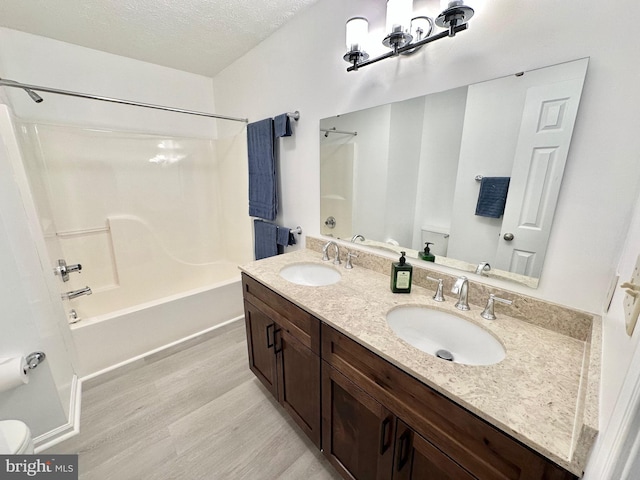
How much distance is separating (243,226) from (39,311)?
5.38 feet

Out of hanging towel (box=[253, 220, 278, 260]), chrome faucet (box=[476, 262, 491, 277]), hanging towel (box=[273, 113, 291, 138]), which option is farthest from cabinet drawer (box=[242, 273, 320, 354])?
hanging towel (box=[273, 113, 291, 138])

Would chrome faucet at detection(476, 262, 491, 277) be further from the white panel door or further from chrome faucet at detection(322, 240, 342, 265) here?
chrome faucet at detection(322, 240, 342, 265)

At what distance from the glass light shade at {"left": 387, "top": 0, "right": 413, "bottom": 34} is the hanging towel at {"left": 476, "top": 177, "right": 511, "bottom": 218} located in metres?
0.72

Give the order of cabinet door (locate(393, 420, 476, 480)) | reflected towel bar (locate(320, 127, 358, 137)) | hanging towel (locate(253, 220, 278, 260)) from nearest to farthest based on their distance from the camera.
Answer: cabinet door (locate(393, 420, 476, 480)) → reflected towel bar (locate(320, 127, 358, 137)) → hanging towel (locate(253, 220, 278, 260))

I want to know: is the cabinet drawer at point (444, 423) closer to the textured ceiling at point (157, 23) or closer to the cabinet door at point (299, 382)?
the cabinet door at point (299, 382)

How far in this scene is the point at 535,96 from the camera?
886 mm

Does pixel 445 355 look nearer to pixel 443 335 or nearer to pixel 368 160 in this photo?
pixel 443 335

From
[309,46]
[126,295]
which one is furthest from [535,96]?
[126,295]

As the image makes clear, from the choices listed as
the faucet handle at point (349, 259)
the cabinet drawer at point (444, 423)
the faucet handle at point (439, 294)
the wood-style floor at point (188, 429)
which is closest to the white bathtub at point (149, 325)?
the wood-style floor at point (188, 429)

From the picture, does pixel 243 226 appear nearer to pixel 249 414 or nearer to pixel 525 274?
pixel 249 414

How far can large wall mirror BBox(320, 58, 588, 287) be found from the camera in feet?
2.90

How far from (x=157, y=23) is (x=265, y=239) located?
165 centimetres

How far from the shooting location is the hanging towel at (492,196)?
3.25ft

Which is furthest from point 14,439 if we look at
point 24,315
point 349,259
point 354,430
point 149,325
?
point 349,259
